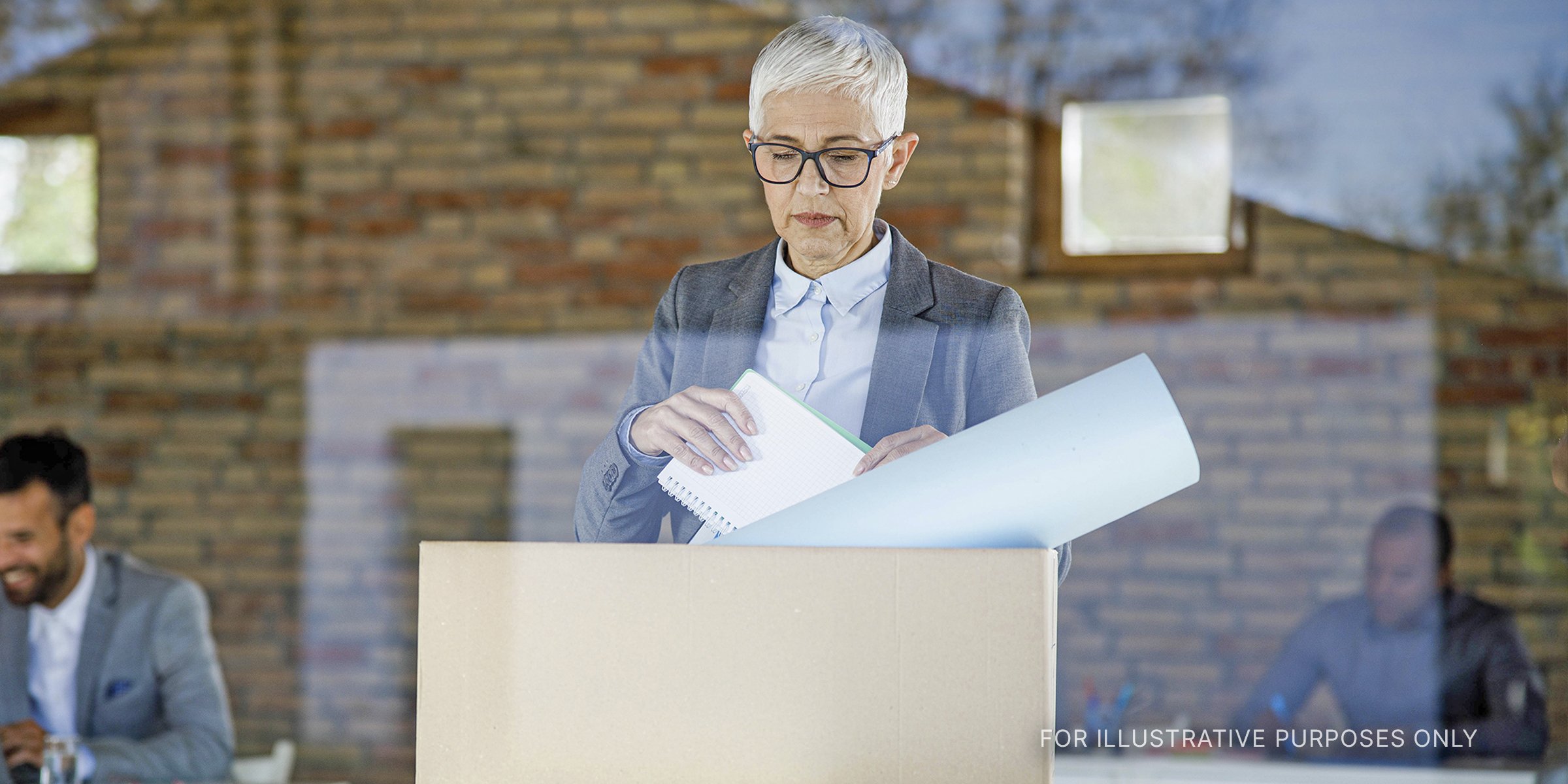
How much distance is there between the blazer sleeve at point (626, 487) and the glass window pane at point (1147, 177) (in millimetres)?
2248

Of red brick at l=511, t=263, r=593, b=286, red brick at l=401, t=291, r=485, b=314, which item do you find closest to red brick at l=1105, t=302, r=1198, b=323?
red brick at l=511, t=263, r=593, b=286

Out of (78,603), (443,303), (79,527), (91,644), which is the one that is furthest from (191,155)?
(91,644)

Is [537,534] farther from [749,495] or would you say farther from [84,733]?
[749,495]

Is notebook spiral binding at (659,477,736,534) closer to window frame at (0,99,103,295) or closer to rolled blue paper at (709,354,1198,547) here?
rolled blue paper at (709,354,1198,547)

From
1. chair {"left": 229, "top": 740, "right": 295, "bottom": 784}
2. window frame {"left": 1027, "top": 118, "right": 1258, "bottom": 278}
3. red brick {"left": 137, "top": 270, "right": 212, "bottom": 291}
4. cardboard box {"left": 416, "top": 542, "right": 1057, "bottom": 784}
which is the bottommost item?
chair {"left": 229, "top": 740, "right": 295, "bottom": 784}

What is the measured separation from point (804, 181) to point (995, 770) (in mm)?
625

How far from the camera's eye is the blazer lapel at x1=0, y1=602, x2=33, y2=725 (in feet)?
9.54

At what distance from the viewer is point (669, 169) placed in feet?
12.1

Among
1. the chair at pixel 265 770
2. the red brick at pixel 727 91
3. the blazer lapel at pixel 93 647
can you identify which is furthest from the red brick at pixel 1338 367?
the blazer lapel at pixel 93 647

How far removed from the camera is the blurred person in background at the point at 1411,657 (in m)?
2.97

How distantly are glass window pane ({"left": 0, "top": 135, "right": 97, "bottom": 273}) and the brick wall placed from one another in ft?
0.21

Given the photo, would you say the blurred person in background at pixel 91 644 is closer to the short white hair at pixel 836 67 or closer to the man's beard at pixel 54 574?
the man's beard at pixel 54 574

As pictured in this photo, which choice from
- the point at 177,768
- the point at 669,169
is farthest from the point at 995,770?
the point at 669,169

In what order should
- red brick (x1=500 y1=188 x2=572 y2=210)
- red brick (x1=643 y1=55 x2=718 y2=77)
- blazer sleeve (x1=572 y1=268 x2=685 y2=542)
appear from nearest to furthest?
blazer sleeve (x1=572 y1=268 x2=685 y2=542), red brick (x1=643 y1=55 x2=718 y2=77), red brick (x1=500 y1=188 x2=572 y2=210)
